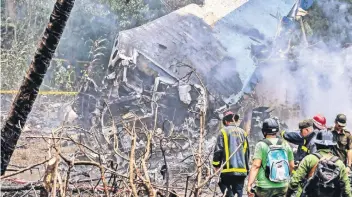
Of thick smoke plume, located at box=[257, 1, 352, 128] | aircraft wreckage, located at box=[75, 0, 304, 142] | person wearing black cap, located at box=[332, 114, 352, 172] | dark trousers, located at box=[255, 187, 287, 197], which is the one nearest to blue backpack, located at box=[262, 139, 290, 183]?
dark trousers, located at box=[255, 187, 287, 197]

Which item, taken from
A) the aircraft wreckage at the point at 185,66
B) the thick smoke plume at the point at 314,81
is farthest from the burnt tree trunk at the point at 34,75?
the thick smoke plume at the point at 314,81

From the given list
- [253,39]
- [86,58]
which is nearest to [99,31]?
[86,58]

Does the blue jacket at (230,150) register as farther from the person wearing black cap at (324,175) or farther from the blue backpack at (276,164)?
the person wearing black cap at (324,175)

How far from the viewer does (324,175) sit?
4359 mm

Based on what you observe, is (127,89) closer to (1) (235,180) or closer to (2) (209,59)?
(2) (209,59)

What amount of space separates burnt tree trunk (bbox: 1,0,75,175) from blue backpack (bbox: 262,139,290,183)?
89.1 inches

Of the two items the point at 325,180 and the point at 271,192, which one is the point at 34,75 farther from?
the point at 325,180

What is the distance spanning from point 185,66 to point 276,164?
711 centimetres

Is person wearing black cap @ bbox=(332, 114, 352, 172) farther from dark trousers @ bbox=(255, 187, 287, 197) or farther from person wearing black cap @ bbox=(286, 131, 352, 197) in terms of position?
person wearing black cap @ bbox=(286, 131, 352, 197)

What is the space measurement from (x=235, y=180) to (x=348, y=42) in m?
8.04

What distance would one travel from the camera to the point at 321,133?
467cm

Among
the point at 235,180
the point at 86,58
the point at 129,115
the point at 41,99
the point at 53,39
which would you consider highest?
the point at 86,58

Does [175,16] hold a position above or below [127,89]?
above

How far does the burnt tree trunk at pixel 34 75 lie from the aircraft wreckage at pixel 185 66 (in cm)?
670
